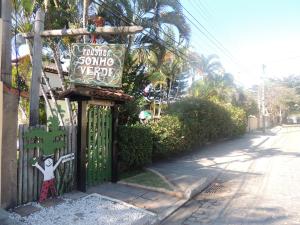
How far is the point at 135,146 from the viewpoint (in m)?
9.56

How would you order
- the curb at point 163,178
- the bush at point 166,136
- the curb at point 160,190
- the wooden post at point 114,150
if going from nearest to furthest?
1. the curb at point 160,190
2. the curb at point 163,178
3. the wooden post at point 114,150
4. the bush at point 166,136

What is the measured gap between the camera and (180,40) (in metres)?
14.5

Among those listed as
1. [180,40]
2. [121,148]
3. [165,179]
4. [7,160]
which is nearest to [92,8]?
[180,40]

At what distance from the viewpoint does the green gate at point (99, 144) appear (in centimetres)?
796

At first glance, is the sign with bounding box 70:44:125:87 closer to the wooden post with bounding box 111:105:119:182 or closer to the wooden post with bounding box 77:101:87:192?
the wooden post with bounding box 77:101:87:192

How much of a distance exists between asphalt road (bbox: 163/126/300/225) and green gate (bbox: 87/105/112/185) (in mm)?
2336

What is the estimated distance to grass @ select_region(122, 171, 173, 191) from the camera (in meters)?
8.39

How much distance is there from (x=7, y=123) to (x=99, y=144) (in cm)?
274

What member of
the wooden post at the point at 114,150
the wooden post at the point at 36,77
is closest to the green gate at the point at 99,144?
the wooden post at the point at 114,150

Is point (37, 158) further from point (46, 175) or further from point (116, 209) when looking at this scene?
point (116, 209)

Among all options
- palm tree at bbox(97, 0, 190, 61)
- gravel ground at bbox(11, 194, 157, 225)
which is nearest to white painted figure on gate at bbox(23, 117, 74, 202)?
gravel ground at bbox(11, 194, 157, 225)

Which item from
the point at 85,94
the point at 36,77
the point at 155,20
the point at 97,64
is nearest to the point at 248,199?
the point at 85,94

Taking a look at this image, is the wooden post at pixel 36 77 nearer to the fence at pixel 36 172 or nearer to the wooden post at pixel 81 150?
the fence at pixel 36 172

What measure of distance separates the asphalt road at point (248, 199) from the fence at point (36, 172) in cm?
245
